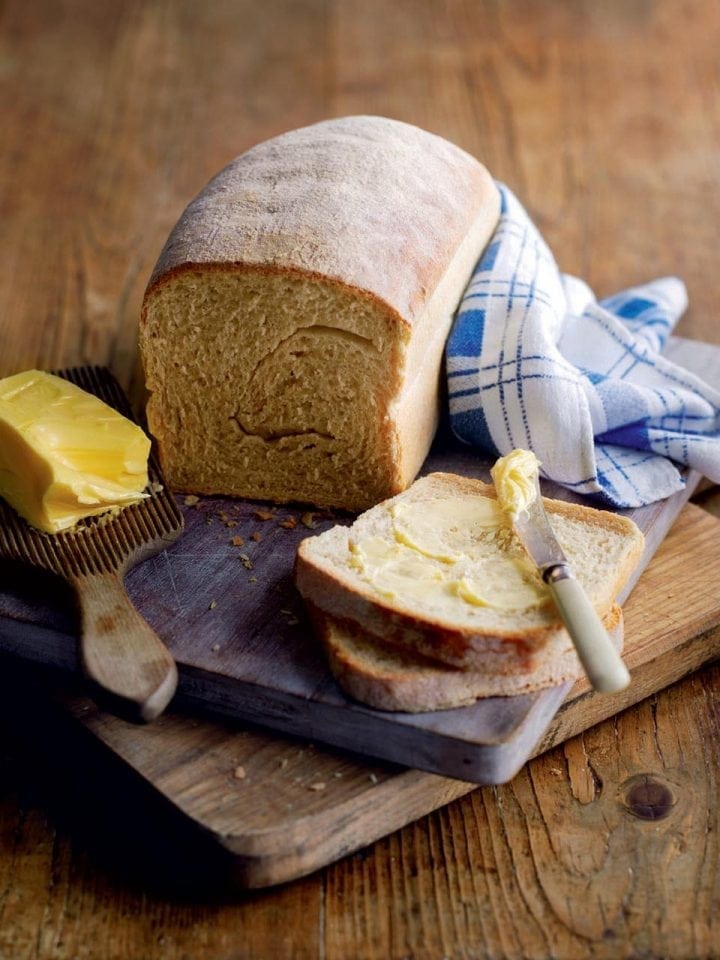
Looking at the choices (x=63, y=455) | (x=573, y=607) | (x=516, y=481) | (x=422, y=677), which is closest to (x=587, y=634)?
(x=573, y=607)

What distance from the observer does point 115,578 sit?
2461 millimetres

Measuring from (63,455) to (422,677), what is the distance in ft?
3.17

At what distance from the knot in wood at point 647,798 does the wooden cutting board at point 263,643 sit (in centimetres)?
21

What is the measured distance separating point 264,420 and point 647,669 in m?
1.05

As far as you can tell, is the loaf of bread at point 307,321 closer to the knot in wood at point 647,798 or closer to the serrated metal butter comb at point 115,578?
the serrated metal butter comb at point 115,578

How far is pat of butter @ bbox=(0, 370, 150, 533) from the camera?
2.59 meters

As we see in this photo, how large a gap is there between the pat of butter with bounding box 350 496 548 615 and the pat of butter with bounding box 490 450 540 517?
0.11 ft

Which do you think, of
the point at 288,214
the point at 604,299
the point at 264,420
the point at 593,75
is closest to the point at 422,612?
the point at 264,420

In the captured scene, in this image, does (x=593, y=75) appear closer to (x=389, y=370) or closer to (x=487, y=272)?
(x=487, y=272)

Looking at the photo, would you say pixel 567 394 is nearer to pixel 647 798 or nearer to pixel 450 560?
pixel 450 560

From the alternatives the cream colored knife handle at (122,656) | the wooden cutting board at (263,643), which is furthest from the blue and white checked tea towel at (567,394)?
the cream colored knife handle at (122,656)

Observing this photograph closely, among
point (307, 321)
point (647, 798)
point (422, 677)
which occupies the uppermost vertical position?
point (307, 321)

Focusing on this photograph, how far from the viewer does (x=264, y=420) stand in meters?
2.88

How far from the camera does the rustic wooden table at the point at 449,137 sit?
2.09 meters
